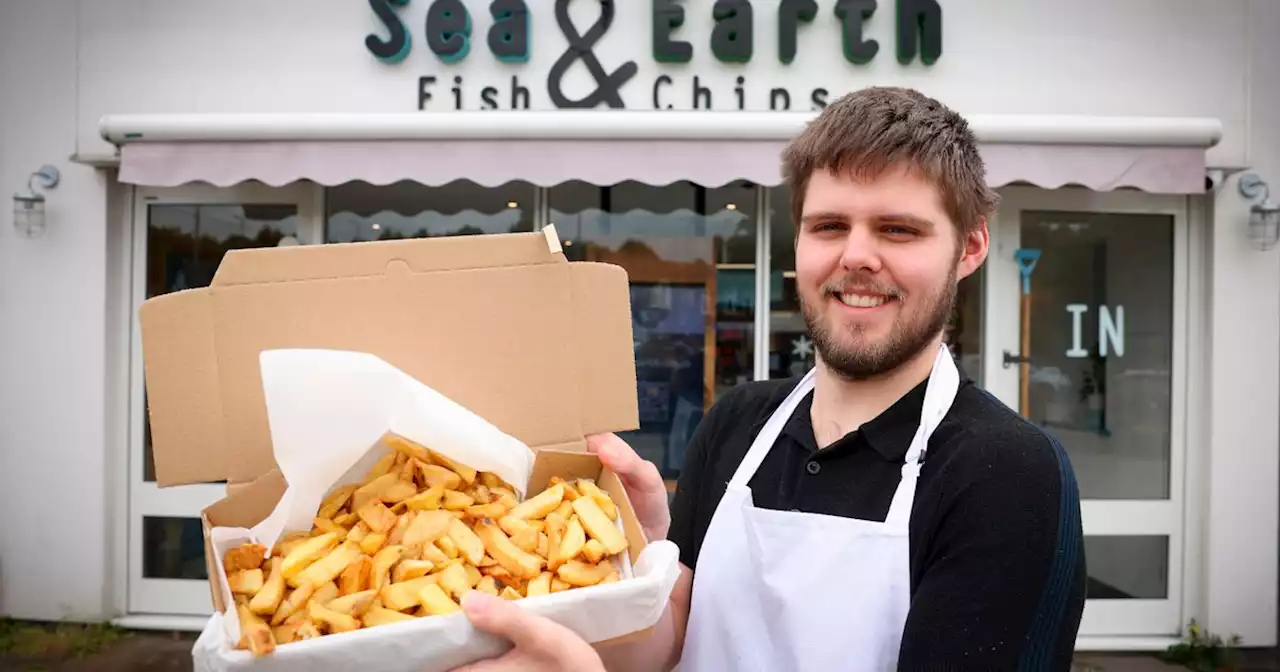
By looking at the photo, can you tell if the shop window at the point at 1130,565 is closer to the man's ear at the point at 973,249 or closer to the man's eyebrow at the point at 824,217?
the man's ear at the point at 973,249

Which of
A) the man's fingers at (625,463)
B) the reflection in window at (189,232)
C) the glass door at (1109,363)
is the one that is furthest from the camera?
the reflection in window at (189,232)

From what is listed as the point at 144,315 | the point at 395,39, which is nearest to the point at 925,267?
the point at 144,315

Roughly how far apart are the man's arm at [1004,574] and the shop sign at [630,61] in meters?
3.71

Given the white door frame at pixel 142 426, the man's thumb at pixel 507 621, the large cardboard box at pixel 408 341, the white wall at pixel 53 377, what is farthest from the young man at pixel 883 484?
the white wall at pixel 53 377

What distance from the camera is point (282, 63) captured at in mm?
4512

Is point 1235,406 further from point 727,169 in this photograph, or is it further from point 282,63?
point 282,63

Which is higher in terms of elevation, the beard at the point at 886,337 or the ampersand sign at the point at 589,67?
the ampersand sign at the point at 589,67

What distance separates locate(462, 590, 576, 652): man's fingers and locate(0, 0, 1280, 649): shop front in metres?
3.39

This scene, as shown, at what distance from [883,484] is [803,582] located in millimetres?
203

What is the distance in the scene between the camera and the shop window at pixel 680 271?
4766mm

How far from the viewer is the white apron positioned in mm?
1121

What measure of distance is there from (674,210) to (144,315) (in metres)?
3.91

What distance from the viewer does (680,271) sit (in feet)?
15.8

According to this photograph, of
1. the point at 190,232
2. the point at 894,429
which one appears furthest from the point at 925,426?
the point at 190,232
